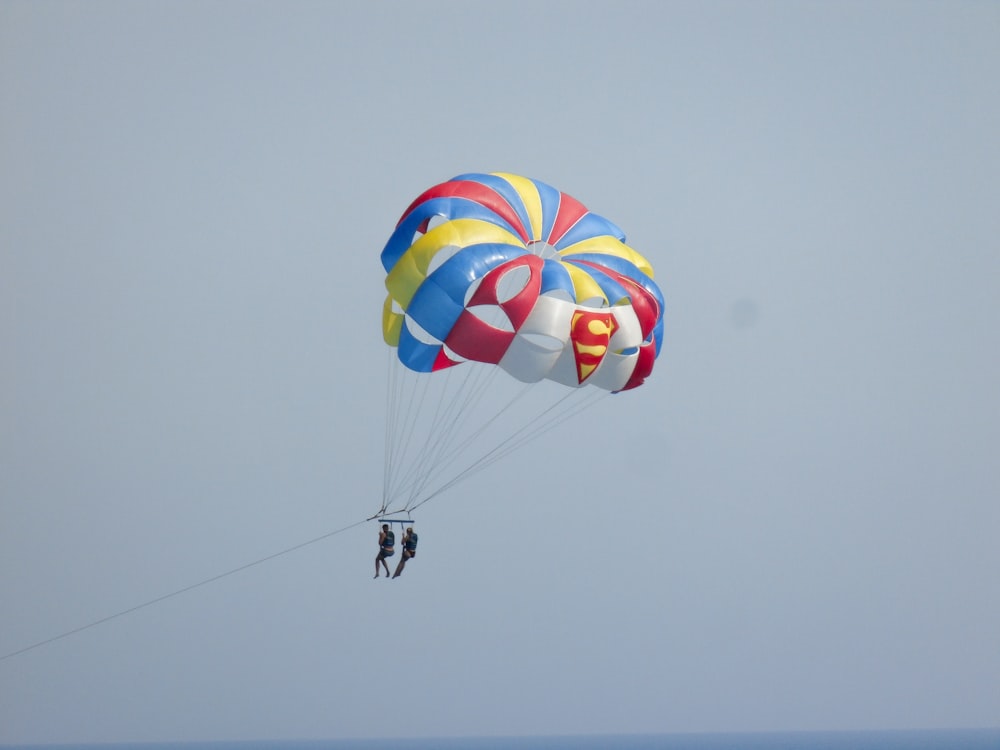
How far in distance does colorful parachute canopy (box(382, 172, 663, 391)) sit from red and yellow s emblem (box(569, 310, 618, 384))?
0.02 m

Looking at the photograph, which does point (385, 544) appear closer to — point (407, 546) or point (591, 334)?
point (407, 546)

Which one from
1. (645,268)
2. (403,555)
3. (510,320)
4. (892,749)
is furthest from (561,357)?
(892,749)

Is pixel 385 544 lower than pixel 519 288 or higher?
lower

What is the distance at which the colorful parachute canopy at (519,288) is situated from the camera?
18.1 meters

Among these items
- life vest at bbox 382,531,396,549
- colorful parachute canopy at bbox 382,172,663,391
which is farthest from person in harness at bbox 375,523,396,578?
colorful parachute canopy at bbox 382,172,663,391

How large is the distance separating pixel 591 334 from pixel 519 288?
1.32m

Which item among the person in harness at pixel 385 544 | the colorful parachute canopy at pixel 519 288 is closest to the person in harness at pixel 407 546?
the person in harness at pixel 385 544

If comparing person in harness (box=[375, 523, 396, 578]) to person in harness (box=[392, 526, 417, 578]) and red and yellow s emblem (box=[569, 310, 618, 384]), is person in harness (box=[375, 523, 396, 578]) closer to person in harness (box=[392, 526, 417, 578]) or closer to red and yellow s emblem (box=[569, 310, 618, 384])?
person in harness (box=[392, 526, 417, 578])

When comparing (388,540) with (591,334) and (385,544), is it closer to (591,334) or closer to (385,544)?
(385,544)

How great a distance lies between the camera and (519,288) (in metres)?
18.3

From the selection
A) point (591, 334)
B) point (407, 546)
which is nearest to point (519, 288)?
point (591, 334)

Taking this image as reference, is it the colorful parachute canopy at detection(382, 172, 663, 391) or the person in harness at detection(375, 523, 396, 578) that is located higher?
the colorful parachute canopy at detection(382, 172, 663, 391)

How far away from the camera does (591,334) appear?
59.8ft

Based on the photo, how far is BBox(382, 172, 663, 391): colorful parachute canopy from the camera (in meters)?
18.1
